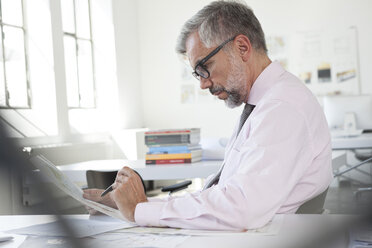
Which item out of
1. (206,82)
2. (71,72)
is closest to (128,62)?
(71,72)

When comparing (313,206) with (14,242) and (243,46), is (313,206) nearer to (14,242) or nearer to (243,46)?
(243,46)

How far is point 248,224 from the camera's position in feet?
3.07

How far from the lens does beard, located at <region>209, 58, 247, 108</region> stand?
56.1 inches

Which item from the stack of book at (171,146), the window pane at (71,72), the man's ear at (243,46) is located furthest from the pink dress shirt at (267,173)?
the window pane at (71,72)

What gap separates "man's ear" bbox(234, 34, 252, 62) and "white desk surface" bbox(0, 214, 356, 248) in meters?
0.56

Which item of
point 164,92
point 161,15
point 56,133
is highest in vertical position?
point 161,15

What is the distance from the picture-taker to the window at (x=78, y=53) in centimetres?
705

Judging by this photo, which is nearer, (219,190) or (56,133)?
(219,190)

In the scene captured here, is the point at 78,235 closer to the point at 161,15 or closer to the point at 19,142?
the point at 19,142

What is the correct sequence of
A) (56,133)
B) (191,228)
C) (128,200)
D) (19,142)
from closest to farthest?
(19,142), (191,228), (128,200), (56,133)

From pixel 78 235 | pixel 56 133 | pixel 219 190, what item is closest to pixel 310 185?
pixel 219 190

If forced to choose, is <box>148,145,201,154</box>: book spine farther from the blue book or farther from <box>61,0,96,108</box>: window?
<box>61,0,96,108</box>: window

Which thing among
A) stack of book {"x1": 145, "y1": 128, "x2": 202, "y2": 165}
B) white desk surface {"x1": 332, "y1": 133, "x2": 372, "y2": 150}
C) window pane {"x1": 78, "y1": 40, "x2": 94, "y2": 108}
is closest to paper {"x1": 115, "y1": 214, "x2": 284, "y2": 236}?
stack of book {"x1": 145, "y1": 128, "x2": 202, "y2": 165}

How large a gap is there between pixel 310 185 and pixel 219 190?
0.29m
